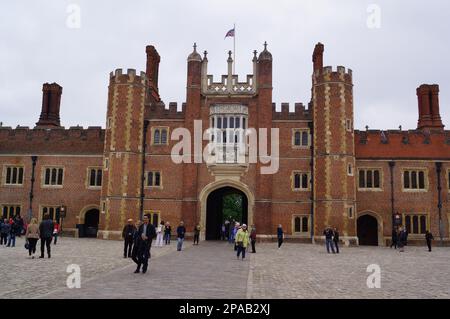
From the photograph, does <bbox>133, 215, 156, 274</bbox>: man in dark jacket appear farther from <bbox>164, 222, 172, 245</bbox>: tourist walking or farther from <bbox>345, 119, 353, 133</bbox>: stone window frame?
<bbox>345, 119, 353, 133</bbox>: stone window frame

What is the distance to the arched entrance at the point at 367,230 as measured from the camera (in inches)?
1291

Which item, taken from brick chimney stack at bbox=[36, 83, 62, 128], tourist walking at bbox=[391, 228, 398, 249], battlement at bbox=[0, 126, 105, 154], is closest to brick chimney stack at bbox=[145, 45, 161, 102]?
battlement at bbox=[0, 126, 105, 154]

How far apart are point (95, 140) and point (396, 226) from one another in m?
23.1

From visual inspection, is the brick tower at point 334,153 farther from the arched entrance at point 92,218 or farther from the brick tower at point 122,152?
the arched entrance at point 92,218

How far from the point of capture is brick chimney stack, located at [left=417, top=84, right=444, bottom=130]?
36338 mm

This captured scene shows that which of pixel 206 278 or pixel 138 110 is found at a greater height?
pixel 138 110

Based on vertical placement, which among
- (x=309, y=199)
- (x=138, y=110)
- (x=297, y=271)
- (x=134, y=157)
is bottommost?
(x=297, y=271)

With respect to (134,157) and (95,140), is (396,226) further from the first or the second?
(95,140)

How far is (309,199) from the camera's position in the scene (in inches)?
1246

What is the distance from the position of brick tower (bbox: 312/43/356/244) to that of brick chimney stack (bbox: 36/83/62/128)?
73.3 ft

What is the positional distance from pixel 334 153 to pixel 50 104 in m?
24.8

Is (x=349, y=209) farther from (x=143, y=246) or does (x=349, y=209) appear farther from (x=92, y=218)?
(x=143, y=246)

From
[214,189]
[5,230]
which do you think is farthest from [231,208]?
[5,230]
